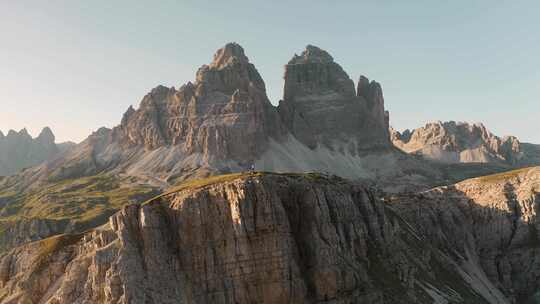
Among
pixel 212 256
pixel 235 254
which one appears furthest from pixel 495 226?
pixel 212 256

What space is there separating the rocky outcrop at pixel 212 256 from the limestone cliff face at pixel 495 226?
55.4 meters

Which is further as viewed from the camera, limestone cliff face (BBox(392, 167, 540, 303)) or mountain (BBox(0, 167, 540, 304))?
limestone cliff face (BBox(392, 167, 540, 303))

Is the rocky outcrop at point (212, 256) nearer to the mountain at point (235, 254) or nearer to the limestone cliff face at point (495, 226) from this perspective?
the mountain at point (235, 254)

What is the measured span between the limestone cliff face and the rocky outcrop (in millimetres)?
55363

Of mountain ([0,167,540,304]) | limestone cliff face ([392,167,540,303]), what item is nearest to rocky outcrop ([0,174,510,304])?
mountain ([0,167,540,304])

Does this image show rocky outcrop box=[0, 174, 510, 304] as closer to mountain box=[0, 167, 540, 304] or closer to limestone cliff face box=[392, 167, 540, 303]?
mountain box=[0, 167, 540, 304]

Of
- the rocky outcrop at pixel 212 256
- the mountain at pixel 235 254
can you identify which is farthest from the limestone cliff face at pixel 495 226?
the rocky outcrop at pixel 212 256

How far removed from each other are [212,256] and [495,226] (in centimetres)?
9898

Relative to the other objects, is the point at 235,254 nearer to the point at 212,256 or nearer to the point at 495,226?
the point at 212,256

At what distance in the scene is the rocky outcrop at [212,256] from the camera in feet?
224

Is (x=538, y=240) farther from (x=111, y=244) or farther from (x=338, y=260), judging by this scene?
(x=111, y=244)

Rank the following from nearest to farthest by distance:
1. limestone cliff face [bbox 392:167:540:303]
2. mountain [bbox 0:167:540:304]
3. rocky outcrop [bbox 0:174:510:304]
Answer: rocky outcrop [bbox 0:174:510:304], mountain [bbox 0:167:540:304], limestone cliff face [bbox 392:167:540:303]

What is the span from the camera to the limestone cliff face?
131125 millimetres

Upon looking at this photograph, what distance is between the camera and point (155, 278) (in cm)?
6844
